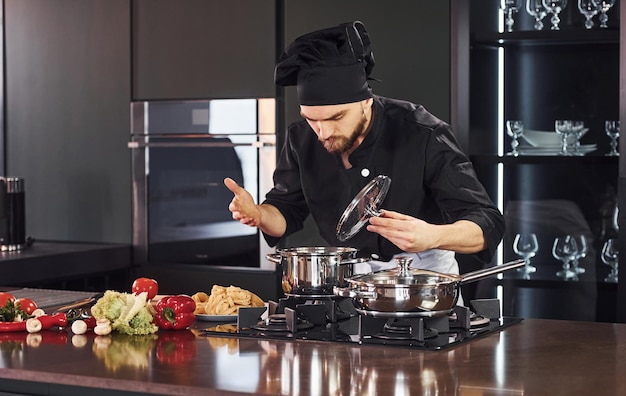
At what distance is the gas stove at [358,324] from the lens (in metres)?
2.14

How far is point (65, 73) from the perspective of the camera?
4.64m

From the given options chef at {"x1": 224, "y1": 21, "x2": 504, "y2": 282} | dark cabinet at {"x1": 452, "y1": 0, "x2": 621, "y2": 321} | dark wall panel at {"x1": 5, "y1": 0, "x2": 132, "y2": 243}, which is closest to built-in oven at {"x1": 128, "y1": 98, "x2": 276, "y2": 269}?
dark wall panel at {"x1": 5, "y1": 0, "x2": 132, "y2": 243}

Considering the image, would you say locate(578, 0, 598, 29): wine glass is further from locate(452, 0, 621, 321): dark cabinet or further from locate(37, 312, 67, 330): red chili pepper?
locate(37, 312, 67, 330): red chili pepper

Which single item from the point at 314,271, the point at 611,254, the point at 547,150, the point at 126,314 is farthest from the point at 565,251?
the point at 126,314

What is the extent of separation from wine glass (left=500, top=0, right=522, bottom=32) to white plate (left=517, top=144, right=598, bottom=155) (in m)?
0.45

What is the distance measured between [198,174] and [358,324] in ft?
7.15

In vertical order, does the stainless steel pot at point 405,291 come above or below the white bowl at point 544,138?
below

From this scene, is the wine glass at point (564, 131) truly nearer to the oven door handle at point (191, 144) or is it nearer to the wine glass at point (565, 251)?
the wine glass at point (565, 251)

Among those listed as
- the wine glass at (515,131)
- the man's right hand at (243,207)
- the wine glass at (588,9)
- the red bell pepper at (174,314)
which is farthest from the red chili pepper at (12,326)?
the wine glass at (588,9)

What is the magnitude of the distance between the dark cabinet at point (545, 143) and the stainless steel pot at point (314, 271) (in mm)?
1549

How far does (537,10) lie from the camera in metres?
3.81

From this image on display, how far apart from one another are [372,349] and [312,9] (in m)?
2.25

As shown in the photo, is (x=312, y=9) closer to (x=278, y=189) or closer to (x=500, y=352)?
(x=278, y=189)

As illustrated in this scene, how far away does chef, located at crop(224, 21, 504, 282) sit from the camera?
8.77 feet
